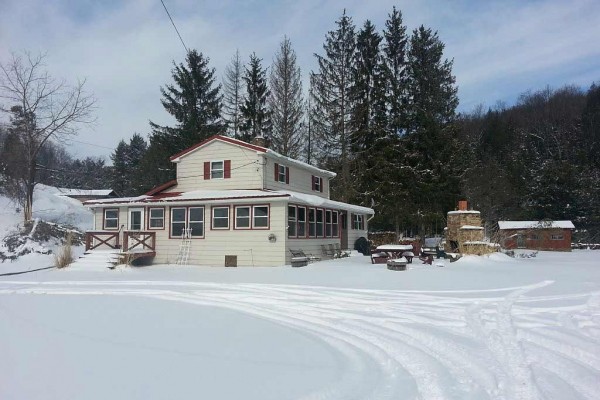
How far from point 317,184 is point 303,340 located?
2039 centimetres

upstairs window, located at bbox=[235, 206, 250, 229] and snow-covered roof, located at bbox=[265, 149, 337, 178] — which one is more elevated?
snow-covered roof, located at bbox=[265, 149, 337, 178]

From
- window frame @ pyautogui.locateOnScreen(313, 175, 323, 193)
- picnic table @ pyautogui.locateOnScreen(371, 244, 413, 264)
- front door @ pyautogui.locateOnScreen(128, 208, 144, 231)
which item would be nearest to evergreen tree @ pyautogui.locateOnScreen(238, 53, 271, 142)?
window frame @ pyautogui.locateOnScreen(313, 175, 323, 193)

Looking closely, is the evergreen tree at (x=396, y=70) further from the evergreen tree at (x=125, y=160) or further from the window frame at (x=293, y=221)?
the evergreen tree at (x=125, y=160)

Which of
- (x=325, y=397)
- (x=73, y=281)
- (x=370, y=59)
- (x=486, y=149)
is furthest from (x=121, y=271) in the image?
(x=486, y=149)

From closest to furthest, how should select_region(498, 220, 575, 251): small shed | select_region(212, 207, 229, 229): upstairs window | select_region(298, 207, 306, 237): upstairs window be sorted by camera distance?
1. select_region(212, 207, 229, 229): upstairs window
2. select_region(298, 207, 306, 237): upstairs window
3. select_region(498, 220, 575, 251): small shed

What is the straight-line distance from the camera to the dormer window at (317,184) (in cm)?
2622

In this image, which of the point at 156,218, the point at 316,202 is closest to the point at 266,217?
the point at 316,202

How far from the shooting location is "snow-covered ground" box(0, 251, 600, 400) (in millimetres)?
4496

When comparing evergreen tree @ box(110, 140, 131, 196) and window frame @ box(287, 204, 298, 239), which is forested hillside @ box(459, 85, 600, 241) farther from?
evergreen tree @ box(110, 140, 131, 196)

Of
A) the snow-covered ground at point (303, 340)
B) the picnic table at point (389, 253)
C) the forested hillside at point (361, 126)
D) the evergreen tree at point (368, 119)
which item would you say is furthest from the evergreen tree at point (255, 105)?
the snow-covered ground at point (303, 340)

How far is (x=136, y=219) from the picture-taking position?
20859mm

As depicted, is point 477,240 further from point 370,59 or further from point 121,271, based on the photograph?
point 370,59

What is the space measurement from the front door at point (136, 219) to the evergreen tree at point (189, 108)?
14.5 metres

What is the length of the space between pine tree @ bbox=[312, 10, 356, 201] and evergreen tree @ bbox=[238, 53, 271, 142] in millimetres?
4465
